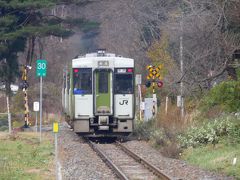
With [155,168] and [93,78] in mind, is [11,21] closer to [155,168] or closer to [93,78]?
[93,78]

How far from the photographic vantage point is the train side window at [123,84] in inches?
1093

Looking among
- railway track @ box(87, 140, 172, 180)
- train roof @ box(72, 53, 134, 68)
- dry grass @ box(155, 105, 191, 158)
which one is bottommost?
railway track @ box(87, 140, 172, 180)

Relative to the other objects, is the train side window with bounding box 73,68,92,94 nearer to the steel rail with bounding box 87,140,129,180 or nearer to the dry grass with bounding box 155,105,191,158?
the steel rail with bounding box 87,140,129,180

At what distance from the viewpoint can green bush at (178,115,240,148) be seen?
21703mm

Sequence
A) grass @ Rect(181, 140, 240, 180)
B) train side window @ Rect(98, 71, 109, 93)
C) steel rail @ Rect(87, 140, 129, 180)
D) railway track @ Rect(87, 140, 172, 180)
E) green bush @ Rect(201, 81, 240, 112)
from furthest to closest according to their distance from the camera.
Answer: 1. train side window @ Rect(98, 71, 109, 93)
2. green bush @ Rect(201, 81, 240, 112)
3. grass @ Rect(181, 140, 240, 180)
4. railway track @ Rect(87, 140, 172, 180)
5. steel rail @ Rect(87, 140, 129, 180)

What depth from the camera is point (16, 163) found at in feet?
64.1

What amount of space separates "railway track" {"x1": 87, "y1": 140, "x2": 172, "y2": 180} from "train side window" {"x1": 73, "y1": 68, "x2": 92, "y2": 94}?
2.09m

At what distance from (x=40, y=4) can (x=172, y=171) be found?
24.0 meters

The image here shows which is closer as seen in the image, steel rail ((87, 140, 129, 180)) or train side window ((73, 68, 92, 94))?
steel rail ((87, 140, 129, 180))

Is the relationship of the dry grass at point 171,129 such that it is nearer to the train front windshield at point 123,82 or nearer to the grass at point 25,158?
the train front windshield at point 123,82

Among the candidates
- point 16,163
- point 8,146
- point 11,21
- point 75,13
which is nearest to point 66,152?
point 8,146

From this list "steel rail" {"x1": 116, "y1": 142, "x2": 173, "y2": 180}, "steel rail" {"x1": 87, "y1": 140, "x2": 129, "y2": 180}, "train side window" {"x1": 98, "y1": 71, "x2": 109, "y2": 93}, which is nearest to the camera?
"steel rail" {"x1": 116, "y1": 142, "x2": 173, "y2": 180}

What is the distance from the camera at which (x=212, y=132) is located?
73.4ft

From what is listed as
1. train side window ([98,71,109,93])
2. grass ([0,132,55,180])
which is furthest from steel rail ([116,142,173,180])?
train side window ([98,71,109,93])
